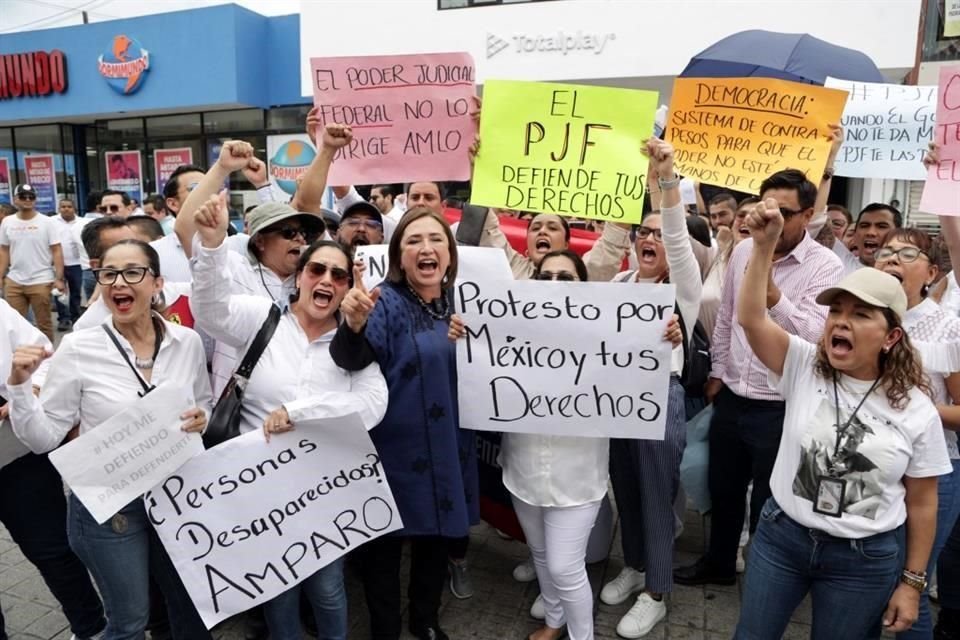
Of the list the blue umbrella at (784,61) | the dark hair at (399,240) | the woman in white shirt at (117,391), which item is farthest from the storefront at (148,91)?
the woman in white shirt at (117,391)

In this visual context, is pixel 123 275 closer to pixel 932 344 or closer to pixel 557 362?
pixel 557 362

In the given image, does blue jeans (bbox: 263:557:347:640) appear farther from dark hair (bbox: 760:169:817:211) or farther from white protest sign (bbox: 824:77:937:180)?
white protest sign (bbox: 824:77:937:180)

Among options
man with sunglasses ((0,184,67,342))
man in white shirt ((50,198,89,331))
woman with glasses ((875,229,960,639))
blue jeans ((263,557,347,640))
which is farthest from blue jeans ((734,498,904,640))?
Answer: man in white shirt ((50,198,89,331))

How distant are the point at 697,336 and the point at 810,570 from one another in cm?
126


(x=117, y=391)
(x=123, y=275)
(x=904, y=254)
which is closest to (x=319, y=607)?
(x=117, y=391)

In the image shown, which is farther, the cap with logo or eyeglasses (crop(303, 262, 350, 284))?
eyeglasses (crop(303, 262, 350, 284))

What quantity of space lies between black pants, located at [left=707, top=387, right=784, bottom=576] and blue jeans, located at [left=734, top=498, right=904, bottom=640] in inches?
30.2

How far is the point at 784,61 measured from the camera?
515 cm

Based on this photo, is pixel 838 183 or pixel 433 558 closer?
pixel 433 558

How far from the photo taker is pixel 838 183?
11.8m

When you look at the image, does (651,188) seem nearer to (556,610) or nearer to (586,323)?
(586,323)

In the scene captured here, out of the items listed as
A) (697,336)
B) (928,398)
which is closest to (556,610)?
(697,336)

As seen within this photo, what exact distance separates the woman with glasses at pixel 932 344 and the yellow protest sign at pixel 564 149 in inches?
43.8

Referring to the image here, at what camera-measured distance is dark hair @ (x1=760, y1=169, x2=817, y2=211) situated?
2865 millimetres
